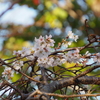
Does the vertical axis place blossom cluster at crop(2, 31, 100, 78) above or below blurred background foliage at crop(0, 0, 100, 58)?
below

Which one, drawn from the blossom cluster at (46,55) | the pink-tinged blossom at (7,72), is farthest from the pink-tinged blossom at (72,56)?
the pink-tinged blossom at (7,72)

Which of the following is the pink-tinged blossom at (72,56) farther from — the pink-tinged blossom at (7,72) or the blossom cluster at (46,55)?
the pink-tinged blossom at (7,72)

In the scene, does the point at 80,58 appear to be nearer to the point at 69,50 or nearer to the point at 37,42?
the point at 69,50

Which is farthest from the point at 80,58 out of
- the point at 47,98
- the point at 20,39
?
the point at 20,39

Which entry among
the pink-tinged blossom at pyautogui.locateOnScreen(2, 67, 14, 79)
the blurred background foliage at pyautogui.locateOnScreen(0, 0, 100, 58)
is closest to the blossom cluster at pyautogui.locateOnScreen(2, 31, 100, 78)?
the pink-tinged blossom at pyautogui.locateOnScreen(2, 67, 14, 79)

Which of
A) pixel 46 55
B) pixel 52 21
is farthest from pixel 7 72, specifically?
pixel 52 21

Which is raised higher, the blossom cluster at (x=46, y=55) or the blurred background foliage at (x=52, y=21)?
the blurred background foliage at (x=52, y=21)

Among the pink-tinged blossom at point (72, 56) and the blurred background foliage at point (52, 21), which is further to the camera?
the blurred background foliage at point (52, 21)

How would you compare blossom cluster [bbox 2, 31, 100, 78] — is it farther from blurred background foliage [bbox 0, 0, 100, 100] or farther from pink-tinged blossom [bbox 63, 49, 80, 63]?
blurred background foliage [bbox 0, 0, 100, 100]
